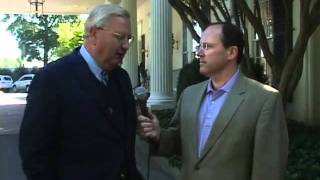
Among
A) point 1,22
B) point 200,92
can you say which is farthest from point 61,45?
point 200,92

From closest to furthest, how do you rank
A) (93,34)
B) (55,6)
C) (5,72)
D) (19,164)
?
1. (93,34)
2. (19,164)
3. (55,6)
4. (5,72)

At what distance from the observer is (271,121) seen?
319 centimetres

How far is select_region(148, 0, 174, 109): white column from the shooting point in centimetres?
1769

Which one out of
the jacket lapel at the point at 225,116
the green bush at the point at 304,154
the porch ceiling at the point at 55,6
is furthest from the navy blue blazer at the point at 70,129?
the porch ceiling at the point at 55,6

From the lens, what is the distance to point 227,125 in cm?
324

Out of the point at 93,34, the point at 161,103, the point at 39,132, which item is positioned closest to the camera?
the point at 39,132

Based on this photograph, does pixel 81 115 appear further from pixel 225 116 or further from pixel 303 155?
pixel 303 155

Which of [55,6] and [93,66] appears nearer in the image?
[93,66]

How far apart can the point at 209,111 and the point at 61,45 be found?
2767 inches

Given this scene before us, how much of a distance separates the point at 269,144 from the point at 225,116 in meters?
0.27

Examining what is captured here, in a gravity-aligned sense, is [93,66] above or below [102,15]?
below

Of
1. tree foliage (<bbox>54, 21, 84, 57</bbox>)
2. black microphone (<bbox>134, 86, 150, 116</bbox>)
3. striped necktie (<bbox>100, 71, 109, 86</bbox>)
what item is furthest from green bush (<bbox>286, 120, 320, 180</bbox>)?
tree foliage (<bbox>54, 21, 84, 57</bbox>)

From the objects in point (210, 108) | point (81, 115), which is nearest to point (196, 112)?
point (210, 108)

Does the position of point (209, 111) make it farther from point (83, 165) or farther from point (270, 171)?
point (83, 165)
